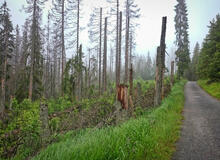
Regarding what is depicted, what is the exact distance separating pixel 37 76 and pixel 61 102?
3.96 metres

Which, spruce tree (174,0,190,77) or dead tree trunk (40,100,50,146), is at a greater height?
spruce tree (174,0,190,77)

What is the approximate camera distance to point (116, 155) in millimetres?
2482

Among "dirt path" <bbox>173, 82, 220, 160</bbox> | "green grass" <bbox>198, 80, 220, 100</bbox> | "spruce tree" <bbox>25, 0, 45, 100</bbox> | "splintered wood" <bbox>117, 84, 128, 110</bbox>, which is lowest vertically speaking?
"dirt path" <bbox>173, 82, 220, 160</bbox>

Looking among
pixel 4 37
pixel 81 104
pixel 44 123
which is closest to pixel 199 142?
pixel 44 123

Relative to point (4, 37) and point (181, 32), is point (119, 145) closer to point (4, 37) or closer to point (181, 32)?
point (4, 37)

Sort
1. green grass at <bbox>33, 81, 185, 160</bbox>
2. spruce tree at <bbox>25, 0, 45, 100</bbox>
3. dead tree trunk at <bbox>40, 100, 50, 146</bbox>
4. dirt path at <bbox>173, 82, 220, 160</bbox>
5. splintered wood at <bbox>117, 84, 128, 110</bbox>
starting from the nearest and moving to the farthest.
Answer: green grass at <bbox>33, 81, 185, 160</bbox>
dirt path at <bbox>173, 82, 220, 160</bbox>
dead tree trunk at <bbox>40, 100, 50, 146</bbox>
splintered wood at <bbox>117, 84, 128, 110</bbox>
spruce tree at <bbox>25, 0, 45, 100</bbox>

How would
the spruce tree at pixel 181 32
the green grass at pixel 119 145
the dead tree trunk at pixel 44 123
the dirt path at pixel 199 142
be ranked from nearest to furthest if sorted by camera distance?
the green grass at pixel 119 145
the dirt path at pixel 199 142
the dead tree trunk at pixel 44 123
the spruce tree at pixel 181 32

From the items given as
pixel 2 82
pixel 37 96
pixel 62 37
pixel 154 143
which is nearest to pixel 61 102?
pixel 37 96

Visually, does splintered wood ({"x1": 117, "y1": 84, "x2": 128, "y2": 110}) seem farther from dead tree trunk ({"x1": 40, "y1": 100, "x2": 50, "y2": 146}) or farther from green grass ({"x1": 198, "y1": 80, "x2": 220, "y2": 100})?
green grass ({"x1": 198, "y1": 80, "x2": 220, "y2": 100})

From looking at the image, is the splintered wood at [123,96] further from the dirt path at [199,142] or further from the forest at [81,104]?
the dirt path at [199,142]

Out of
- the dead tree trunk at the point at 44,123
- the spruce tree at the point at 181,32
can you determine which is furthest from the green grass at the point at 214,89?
the dead tree trunk at the point at 44,123

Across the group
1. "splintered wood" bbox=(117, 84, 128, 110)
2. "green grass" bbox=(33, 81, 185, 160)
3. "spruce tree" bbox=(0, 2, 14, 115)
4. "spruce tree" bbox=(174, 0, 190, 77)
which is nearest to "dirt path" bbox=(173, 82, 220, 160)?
"green grass" bbox=(33, 81, 185, 160)

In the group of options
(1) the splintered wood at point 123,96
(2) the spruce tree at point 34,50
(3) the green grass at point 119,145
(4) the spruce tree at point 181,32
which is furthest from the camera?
(4) the spruce tree at point 181,32

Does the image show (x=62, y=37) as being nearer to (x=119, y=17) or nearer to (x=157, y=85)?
(x=119, y=17)
